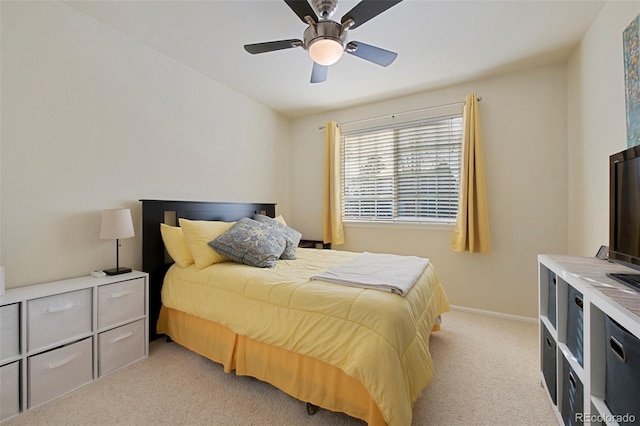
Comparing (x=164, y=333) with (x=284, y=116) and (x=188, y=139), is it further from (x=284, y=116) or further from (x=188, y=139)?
(x=284, y=116)

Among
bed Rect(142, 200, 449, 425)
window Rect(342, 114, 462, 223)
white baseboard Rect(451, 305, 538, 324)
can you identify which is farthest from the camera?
window Rect(342, 114, 462, 223)

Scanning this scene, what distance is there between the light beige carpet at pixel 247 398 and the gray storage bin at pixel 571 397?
8.0 inches

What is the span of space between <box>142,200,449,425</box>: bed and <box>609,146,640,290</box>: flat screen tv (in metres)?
0.96

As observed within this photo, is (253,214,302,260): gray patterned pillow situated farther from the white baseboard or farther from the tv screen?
the tv screen

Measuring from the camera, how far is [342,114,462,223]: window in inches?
121

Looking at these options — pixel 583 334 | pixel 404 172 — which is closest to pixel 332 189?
pixel 404 172

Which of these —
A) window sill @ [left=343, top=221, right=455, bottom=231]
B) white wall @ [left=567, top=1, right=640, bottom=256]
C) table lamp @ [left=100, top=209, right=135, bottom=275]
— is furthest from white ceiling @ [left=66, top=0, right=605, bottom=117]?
window sill @ [left=343, top=221, right=455, bottom=231]

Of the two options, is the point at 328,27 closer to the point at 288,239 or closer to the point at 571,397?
the point at 288,239

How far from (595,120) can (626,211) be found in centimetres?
136

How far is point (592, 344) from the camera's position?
40.0 inches

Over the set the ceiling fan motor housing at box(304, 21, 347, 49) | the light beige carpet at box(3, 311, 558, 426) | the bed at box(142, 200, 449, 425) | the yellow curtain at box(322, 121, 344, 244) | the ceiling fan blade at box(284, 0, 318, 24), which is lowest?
the light beige carpet at box(3, 311, 558, 426)

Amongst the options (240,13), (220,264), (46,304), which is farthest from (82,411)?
(240,13)

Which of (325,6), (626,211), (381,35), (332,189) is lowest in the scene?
(626,211)

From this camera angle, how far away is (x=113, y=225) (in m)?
1.92
